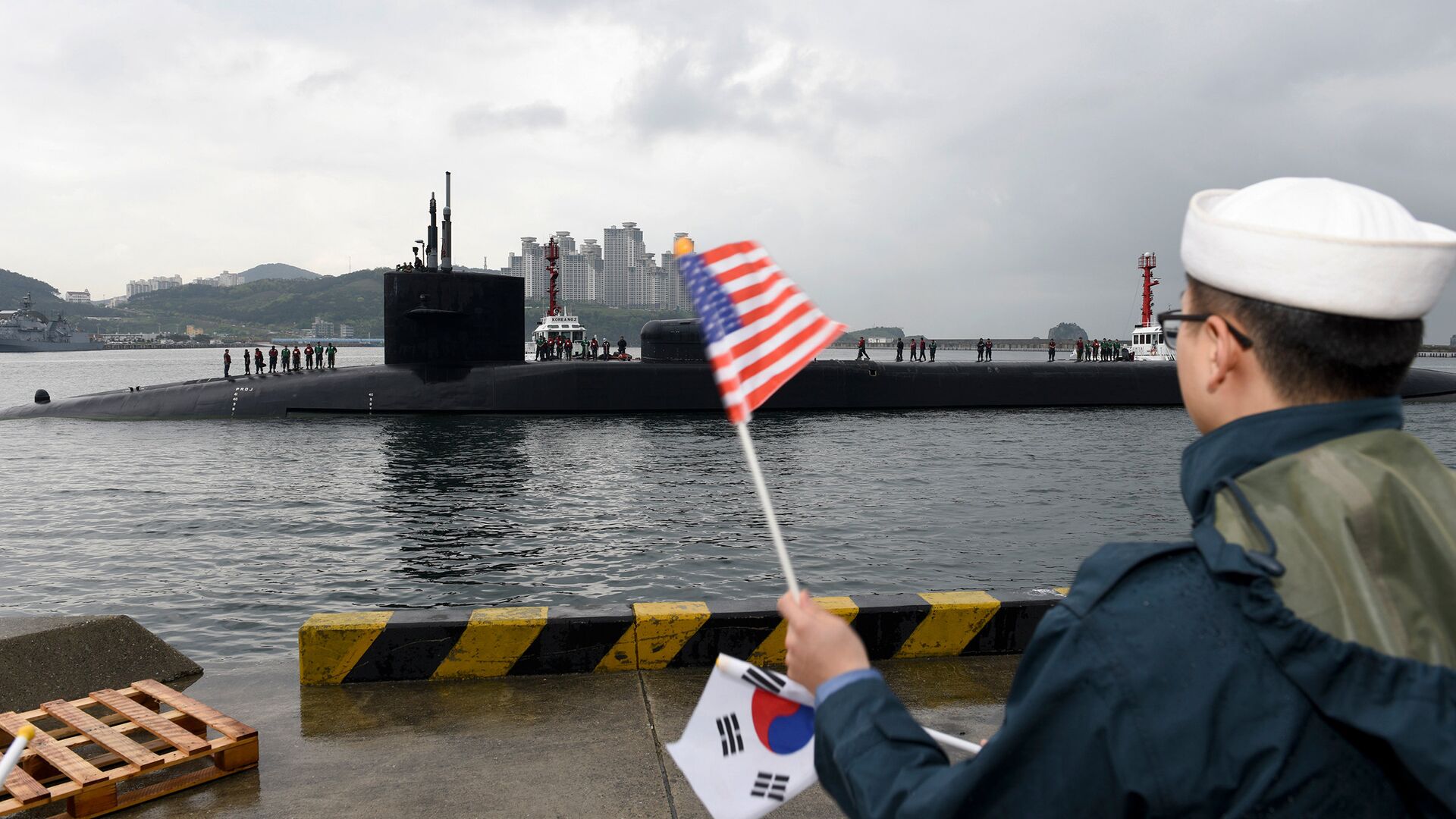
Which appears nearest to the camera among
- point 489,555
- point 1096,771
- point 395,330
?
point 1096,771

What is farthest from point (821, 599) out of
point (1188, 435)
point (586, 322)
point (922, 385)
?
→ point (586, 322)

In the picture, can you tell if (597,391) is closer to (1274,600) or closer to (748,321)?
(748,321)

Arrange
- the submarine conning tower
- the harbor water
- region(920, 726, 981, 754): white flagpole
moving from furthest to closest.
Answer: the submarine conning tower < the harbor water < region(920, 726, 981, 754): white flagpole

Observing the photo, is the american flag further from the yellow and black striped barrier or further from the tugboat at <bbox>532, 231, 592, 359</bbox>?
the tugboat at <bbox>532, 231, 592, 359</bbox>

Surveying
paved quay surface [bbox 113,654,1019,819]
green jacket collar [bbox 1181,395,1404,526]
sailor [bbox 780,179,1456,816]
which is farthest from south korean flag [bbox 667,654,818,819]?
paved quay surface [bbox 113,654,1019,819]

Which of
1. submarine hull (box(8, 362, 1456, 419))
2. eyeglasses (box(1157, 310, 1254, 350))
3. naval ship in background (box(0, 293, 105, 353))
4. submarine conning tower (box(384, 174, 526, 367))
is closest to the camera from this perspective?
eyeglasses (box(1157, 310, 1254, 350))

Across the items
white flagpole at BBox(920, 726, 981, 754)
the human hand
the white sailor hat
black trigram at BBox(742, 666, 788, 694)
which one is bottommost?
white flagpole at BBox(920, 726, 981, 754)

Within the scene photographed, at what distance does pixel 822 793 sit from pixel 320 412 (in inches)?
1206

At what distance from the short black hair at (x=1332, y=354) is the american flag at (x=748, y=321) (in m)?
0.95

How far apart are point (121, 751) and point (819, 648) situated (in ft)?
14.1

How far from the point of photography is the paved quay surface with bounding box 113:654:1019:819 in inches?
170

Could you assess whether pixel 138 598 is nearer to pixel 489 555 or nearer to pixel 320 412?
pixel 489 555

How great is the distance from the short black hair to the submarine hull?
30599 mm

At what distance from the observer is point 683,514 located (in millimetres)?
17141
